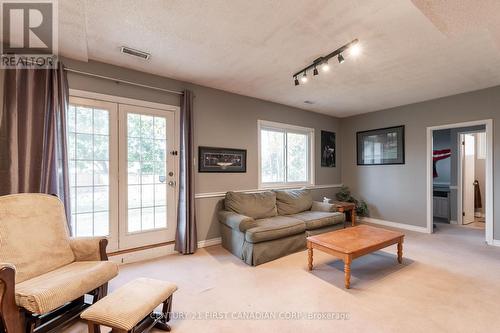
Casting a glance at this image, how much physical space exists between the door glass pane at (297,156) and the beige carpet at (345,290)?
2057 mm

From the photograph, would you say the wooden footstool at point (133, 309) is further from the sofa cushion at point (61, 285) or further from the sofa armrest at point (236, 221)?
the sofa armrest at point (236, 221)

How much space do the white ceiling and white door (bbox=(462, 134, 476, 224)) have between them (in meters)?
2.13

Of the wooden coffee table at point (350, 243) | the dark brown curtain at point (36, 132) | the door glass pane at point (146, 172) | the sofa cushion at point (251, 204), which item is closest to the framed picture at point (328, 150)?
the sofa cushion at point (251, 204)

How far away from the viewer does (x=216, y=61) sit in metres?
2.84

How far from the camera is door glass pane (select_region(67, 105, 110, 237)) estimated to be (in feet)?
9.03

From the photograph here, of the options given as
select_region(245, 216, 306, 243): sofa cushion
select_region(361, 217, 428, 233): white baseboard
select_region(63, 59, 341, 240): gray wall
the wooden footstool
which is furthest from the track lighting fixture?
select_region(361, 217, 428, 233): white baseboard

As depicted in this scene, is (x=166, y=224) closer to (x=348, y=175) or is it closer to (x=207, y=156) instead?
(x=207, y=156)

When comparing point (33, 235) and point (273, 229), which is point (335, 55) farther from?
point (33, 235)

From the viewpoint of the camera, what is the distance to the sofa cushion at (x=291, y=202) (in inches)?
161

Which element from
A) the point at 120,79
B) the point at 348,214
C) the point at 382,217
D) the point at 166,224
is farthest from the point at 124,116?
the point at 382,217

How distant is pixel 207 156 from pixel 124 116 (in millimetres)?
1291

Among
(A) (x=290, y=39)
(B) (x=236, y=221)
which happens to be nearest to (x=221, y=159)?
(B) (x=236, y=221)

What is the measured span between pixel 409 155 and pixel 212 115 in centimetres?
403

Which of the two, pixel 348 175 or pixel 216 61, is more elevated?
pixel 216 61
